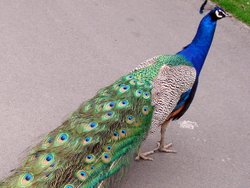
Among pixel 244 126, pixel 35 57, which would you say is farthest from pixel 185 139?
pixel 35 57

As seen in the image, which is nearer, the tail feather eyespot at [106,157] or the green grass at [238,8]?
the tail feather eyespot at [106,157]

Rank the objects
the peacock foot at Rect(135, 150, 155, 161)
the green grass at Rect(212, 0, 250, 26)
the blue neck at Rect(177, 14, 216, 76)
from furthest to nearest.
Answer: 1. the green grass at Rect(212, 0, 250, 26)
2. the peacock foot at Rect(135, 150, 155, 161)
3. the blue neck at Rect(177, 14, 216, 76)

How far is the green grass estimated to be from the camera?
16.2 feet

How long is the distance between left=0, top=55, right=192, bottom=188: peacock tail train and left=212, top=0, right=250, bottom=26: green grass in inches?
107

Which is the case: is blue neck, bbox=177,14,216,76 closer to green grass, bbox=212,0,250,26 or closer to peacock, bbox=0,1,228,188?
peacock, bbox=0,1,228,188

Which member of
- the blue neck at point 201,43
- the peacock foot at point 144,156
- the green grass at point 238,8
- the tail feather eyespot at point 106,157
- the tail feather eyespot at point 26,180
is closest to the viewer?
the tail feather eyespot at point 26,180

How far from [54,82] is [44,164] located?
154cm

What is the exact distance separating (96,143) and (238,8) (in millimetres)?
3502

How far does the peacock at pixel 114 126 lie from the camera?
215cm

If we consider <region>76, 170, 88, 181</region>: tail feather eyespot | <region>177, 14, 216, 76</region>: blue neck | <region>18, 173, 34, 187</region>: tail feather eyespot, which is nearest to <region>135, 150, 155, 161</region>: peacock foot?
<region>177, 14, 216, 76</region>: blue neck

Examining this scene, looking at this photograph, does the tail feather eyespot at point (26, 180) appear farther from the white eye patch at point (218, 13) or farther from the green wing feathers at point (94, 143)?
the white eye patch at point (218, 13)

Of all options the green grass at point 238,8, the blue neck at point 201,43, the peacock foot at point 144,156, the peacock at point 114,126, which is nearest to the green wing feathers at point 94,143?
the peacock at point 114,126

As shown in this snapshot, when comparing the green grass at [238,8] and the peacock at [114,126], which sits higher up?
the green grass at [238,8]

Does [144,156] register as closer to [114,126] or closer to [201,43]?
[114,126]
